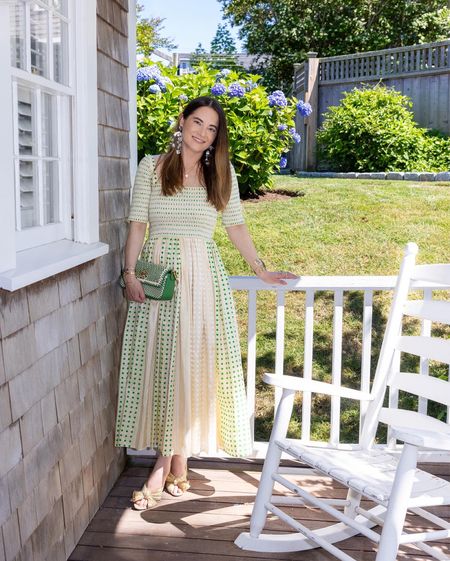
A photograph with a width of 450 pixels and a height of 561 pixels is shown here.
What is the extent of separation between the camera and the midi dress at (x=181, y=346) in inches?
125

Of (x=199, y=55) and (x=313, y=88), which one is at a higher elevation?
(x=199, y=55)

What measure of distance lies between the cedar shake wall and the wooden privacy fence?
773 cm

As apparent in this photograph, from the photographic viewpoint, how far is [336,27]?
15.1 metres

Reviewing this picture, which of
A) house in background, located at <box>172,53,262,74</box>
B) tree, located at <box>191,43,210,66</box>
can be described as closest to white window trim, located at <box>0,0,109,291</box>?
house in background, located at <box>172,53,262,74</box>

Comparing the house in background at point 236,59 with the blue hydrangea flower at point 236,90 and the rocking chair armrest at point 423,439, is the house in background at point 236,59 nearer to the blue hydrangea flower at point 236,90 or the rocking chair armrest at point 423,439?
the blue hydrangea flower at point 236,90

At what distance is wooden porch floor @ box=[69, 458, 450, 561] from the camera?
285cm

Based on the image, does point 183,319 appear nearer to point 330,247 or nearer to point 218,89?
point 330,247

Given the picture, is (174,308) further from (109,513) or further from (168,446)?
(109,513)

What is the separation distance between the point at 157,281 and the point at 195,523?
904 millimetres

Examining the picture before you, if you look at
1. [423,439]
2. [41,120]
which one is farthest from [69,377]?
[423,439]

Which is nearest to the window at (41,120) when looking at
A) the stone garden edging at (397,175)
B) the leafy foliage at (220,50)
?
the stone garden edging at (397,175)

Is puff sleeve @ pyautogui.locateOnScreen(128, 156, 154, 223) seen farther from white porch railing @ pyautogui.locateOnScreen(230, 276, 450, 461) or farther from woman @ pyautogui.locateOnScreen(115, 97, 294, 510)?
white porch railing @ pyautogui.locateOnScreen(230, 276, 450, 461)

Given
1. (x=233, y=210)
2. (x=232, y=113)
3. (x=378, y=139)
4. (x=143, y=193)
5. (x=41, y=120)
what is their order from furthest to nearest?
(x=378, y=139), (x=232, y=113), (x=233, y=210), (x=143, y=193), (x=41, y=120)

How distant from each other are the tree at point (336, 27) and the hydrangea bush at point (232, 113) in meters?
8.73
